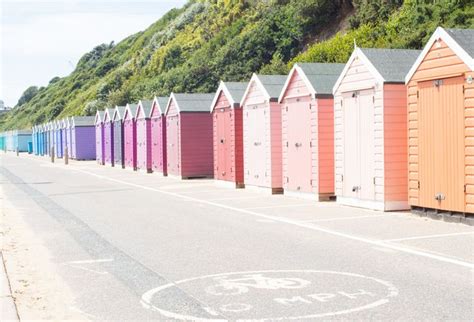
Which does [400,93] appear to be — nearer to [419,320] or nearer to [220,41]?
[419,320]

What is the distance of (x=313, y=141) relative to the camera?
18.1 m

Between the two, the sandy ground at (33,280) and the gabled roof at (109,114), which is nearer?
the sandy ground at (33,280)

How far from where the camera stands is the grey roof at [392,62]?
15.1m

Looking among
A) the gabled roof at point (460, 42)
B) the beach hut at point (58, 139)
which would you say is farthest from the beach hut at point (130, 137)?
the gabled roof at point (460, 42)

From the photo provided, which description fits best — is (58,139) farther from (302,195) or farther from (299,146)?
(302,195)

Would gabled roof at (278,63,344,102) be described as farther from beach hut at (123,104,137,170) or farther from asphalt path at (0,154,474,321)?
beach hut at (123,104,137,170)

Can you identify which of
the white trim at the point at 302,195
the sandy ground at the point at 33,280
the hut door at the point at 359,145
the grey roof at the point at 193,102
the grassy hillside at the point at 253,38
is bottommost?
the sandy ground at the point at 33,280

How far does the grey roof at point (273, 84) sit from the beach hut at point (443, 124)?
699 centimetres

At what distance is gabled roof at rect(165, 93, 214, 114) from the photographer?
29.3 meters

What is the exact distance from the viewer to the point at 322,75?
1870 centimetres

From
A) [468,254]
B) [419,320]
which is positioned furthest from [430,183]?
[419,320]

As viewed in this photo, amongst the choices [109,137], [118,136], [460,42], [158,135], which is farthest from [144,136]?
[460,42]

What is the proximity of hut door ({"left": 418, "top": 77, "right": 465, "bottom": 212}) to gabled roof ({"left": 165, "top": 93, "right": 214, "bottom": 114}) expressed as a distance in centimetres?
1639

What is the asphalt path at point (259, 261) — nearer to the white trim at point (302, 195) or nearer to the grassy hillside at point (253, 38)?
the white trim at point (302, 195)
